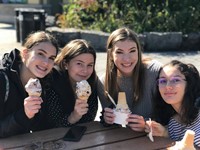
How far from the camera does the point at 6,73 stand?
2.69m

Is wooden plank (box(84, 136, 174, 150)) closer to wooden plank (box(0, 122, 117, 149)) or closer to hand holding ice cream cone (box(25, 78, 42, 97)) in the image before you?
wooden plank (box(0, 122, 117, 149))

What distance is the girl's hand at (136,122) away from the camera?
8.75 ft

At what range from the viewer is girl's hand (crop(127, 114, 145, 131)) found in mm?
2666

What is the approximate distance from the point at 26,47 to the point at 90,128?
787 millimetres

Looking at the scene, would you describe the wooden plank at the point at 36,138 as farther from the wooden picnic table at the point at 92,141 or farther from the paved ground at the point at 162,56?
the paved ground at the point at 162,56

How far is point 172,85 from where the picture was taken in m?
2.60

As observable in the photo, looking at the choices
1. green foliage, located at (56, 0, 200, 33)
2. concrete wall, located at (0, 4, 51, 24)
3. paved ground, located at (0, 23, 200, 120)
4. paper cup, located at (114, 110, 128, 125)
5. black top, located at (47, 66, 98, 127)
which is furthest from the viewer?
concrete wall, located at (0, 4, 51, 24)

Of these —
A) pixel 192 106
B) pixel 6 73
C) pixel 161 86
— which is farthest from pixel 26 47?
pixel 192 106

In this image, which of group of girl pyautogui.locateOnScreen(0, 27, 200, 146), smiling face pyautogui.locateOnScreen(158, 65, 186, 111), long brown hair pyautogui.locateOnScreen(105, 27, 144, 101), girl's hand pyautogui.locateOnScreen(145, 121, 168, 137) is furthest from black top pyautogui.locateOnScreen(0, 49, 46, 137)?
smiling face pyautogui.locateOnScreen(158, 65, 186, 111)

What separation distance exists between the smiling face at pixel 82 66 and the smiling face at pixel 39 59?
1.01 ft

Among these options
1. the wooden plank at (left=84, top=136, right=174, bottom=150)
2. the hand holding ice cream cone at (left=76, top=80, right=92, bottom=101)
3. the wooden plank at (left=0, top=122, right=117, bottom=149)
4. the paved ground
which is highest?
the hand holding ice cream cone at (left=76, top=80, right=92, bottom=101)

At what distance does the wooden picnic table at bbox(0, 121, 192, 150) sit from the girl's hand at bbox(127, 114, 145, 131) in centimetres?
4

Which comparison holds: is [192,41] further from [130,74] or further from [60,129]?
[60,129]

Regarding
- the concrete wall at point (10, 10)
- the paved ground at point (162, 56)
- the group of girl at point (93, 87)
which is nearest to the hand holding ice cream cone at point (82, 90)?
the group of girl at point (93, 87)
